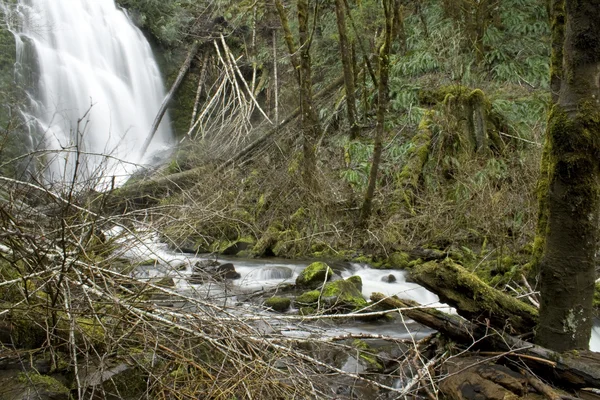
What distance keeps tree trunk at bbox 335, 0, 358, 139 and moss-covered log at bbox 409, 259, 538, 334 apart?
8466mm

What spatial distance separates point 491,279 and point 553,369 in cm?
344

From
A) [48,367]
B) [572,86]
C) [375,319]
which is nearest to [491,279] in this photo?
[375,319]

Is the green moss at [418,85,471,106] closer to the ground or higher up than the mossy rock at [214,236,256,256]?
higher up

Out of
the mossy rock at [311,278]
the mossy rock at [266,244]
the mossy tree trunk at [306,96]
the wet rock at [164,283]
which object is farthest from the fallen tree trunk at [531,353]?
the mossy tree trunk at [306,96]

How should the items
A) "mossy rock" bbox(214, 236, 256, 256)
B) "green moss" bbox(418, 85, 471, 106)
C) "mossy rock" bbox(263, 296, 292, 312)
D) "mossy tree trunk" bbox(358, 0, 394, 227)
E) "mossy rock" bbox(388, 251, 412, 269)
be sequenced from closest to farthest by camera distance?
1. "mossy rock" bbox(263, 296, 292, 312)
2. "mossy tree trunk" bbox(358, 0, 394, 227)
3. "mossy rock" bbox(388, 251, 412, 269)
4. "mossy rock" bbox(214, 236, 256, 256)
5. "green moss" bbox(418, 85, 471, 106)

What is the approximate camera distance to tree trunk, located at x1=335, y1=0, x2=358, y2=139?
11.1 meters

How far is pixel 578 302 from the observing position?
320 centimetres

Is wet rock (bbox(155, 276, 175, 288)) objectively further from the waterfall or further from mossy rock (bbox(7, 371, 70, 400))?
the waterfall

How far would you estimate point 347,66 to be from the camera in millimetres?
11883

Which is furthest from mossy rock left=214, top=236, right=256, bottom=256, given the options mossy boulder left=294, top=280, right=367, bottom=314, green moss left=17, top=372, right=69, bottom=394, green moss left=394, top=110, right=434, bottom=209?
green moss left=17, top=372, right=69, bottom=394

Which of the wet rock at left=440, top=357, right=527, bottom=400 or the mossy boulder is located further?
the mossy boulder

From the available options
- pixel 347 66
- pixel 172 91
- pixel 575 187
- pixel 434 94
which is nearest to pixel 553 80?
pixel 575 187

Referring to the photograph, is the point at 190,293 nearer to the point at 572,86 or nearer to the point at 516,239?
the point at 572,86

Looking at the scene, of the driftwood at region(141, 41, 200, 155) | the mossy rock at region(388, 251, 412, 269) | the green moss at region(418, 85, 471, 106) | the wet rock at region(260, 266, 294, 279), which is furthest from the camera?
the driftwood at region(141, 41, 200, 155)
